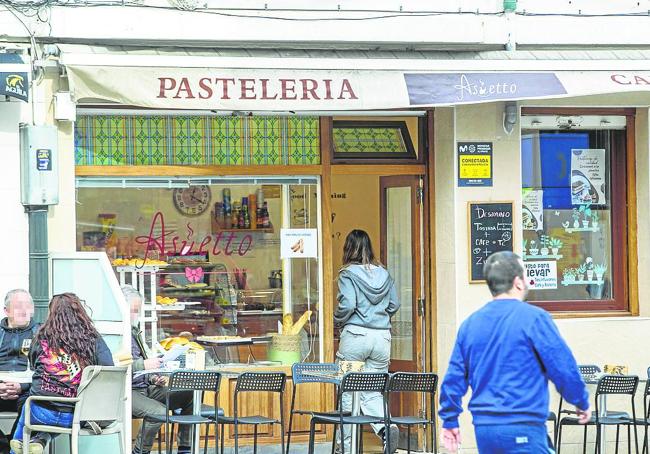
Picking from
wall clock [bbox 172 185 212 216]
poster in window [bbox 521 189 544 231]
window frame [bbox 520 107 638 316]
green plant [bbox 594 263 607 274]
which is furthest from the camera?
green plant [bbox 594 263 607 274]

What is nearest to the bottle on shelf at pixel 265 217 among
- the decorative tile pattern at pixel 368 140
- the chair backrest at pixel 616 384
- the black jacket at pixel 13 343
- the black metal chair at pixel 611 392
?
the decorative tile pattern at pixel 368 140

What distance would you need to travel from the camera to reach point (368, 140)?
462 inches

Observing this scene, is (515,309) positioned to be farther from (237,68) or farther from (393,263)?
(393,263)

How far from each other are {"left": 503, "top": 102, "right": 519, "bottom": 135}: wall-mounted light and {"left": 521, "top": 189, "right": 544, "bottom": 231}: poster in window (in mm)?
718

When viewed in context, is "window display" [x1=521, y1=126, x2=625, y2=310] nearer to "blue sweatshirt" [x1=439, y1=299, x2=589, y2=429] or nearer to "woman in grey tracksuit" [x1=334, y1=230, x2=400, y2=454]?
"woman in grey tracksuit" [x1=334, y1=230, x2=400, y2=454]

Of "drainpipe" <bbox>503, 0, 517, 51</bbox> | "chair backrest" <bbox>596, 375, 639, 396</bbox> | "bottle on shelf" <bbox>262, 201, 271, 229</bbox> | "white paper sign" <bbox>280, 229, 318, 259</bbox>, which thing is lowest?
"chair backrest" <bbox>596, 375, 639, 396</bbox>

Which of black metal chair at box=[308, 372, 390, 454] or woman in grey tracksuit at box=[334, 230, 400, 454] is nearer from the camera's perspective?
black metal chair at box=[308, 372, 390, 454]

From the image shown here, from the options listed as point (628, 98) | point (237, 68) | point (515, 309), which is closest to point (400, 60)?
point (237, 68)

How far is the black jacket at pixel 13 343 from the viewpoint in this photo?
9.81m

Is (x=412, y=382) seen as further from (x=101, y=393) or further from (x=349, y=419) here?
(x=101, y=393)

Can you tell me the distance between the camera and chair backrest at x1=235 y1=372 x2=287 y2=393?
Answer: 31.8ft

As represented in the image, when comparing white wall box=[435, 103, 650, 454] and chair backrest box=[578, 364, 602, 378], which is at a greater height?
white wall box=[435, 103, 650, 454]

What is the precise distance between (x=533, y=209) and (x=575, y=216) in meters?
0.45

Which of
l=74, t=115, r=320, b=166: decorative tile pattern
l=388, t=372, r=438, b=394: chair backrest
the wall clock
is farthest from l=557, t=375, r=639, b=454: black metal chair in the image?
the wall clock
